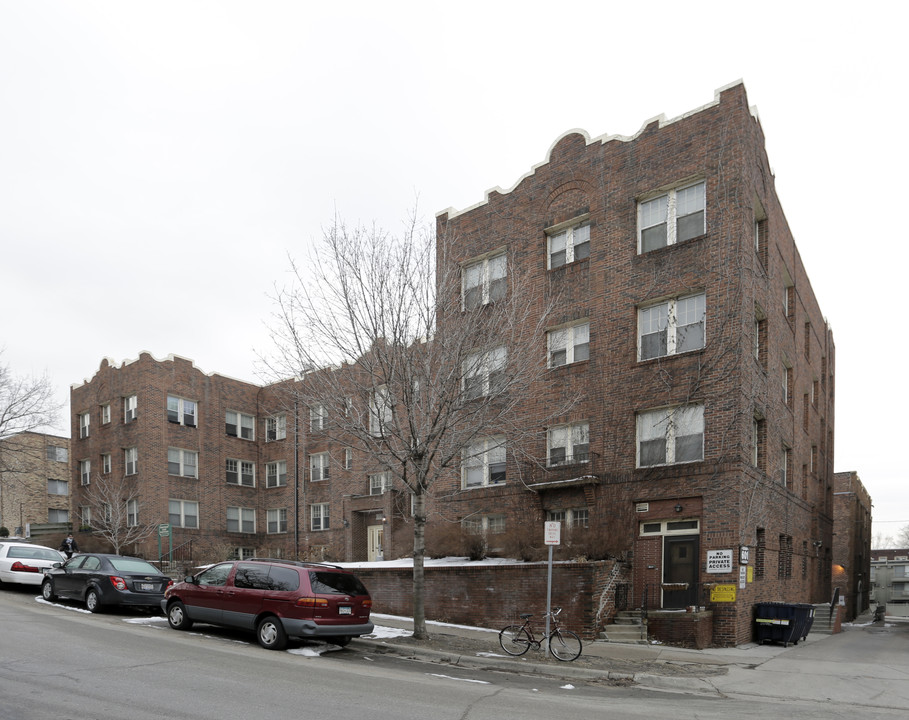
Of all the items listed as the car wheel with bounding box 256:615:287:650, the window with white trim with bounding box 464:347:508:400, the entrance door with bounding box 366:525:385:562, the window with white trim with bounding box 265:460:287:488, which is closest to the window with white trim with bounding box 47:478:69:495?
the window with white trim with bounding box 265:460:287:488

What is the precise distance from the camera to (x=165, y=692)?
9062mm

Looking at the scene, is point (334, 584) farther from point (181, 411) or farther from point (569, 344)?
point (181, 411)

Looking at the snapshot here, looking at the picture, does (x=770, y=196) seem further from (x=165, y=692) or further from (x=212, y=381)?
(x=212, y=381)

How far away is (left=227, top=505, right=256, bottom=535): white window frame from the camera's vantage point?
3750 cm

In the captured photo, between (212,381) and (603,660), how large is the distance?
92.2 feet

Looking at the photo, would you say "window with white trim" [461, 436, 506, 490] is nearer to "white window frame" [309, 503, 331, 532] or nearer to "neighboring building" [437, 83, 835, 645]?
"neighboring building" [437, 83, 835, 645]

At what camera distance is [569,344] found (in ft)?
73.7

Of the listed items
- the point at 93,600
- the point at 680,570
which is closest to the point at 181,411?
the point at 93,600

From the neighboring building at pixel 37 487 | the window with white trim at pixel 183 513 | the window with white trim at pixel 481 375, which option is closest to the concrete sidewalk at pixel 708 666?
the window with white trim at pixel 481 375

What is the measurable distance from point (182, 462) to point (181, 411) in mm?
2375

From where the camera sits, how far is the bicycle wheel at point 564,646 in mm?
13713

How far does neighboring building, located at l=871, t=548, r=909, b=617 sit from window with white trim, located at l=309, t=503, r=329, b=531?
106ft

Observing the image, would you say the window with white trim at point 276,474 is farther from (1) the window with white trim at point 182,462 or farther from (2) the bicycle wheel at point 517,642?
(2) the bicycle wheel at point 517,642

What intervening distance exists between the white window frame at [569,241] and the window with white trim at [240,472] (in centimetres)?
2168
